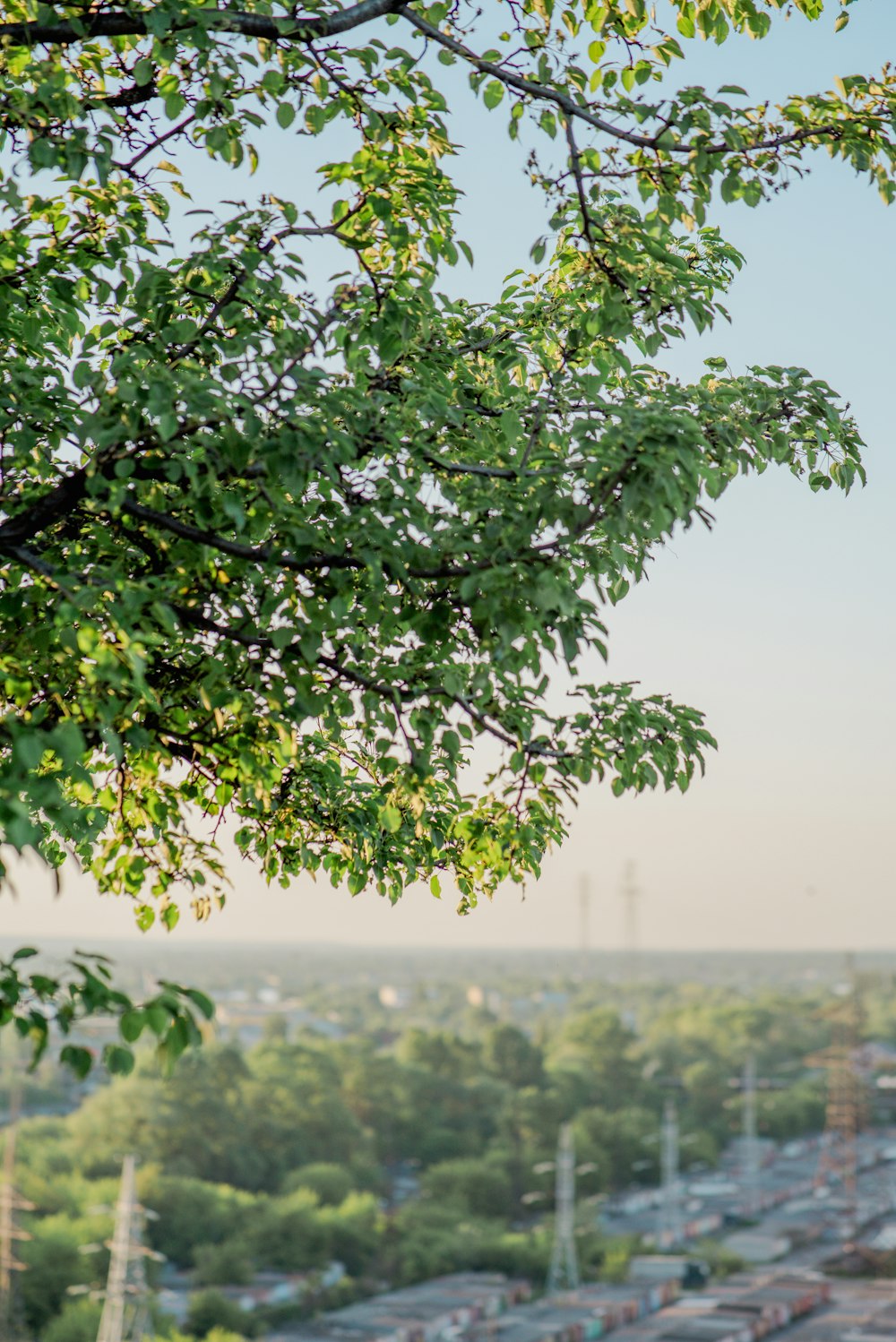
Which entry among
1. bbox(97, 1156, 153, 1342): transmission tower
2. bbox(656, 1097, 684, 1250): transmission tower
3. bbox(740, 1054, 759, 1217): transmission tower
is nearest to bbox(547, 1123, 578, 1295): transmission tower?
bbox(656, 1097, 684, 1250): transmission tower

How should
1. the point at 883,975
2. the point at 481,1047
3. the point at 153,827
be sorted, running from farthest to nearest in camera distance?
1. the point at 883,975
2. the point at 481,1047
3. the point at 153,827

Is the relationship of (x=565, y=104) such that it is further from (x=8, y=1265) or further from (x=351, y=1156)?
(x=351, y=1156)

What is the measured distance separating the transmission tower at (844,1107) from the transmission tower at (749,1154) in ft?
9.48

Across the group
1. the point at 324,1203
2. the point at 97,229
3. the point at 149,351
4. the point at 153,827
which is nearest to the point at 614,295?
the point at 149,351

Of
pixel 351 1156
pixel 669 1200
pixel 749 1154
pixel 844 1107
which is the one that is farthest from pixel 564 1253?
pixel 749 1154

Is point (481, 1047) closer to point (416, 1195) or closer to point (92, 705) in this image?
point (416, 1195)

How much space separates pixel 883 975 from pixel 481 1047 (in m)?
106

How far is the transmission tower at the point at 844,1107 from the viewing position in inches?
2334

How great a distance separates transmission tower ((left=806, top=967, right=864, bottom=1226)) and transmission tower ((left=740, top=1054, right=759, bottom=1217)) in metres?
2.89

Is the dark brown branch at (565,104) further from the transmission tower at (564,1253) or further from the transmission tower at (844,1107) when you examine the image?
the transmission tower at (844,1107)

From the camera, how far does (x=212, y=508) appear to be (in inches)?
188

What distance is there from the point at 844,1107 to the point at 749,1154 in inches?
384

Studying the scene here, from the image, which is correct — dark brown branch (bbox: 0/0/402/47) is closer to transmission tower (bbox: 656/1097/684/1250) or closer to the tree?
the tree

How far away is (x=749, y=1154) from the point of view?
69.4m
